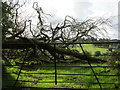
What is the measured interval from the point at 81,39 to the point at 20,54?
10.8 ft

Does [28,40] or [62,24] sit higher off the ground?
[62,24]

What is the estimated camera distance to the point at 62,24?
28.3 ft

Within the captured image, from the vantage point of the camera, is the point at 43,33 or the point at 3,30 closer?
the point at 3,30

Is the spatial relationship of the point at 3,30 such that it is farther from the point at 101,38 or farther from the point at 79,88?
the point at 101,38

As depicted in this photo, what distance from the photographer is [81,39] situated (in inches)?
334

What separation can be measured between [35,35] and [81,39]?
2.44 m

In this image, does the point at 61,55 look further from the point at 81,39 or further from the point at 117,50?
the point at 117,50

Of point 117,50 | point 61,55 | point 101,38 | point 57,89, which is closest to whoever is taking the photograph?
point 57,89

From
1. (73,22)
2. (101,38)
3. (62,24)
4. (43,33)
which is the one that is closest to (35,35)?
(43,33)

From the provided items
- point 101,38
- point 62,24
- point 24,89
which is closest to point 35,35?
point 62,24

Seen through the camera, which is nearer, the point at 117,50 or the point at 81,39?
the point at 117,50

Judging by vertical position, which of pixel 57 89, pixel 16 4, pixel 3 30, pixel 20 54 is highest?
pixel 16 4

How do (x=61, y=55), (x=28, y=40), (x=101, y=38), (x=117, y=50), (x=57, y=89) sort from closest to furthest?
(x=57, y=89) < (x=117, y=50) < (x=28, y=40) < (x=61, y=55) < (x=101, y=38)

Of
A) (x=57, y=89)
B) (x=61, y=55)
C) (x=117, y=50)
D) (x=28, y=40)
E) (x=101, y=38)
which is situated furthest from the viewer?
(x=101, y=38)
